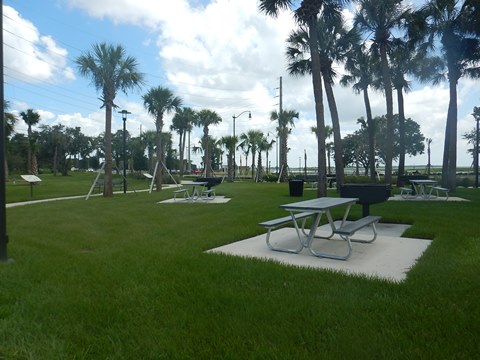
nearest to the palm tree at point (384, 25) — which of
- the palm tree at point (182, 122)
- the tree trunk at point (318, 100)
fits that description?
the tree trunk at point (318, 100)

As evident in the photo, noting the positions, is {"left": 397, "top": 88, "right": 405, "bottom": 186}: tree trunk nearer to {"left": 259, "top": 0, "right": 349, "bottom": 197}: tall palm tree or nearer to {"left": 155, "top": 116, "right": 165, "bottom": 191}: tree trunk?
{"left": 259, "top": 0, "right": 349, "bottom": 197}: tall palm tree

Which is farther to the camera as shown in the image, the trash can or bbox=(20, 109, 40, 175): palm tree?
bbox=(20, 109, 40, 175): palm tree

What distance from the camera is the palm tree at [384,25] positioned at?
1817 centimetres

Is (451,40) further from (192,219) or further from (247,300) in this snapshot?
(247,300)

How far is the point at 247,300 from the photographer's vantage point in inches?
140

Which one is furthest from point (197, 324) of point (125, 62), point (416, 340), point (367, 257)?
point (125, 62)

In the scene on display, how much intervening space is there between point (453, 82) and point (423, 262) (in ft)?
53.0

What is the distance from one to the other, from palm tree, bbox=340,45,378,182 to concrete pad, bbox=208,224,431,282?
15.3 metres

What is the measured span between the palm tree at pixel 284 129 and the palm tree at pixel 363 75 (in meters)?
10.9

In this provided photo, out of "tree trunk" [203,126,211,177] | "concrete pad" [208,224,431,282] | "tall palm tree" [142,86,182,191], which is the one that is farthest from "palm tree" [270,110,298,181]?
"concrete pad" [208,224,431,282]

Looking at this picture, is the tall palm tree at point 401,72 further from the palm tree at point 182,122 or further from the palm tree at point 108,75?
the palm tree at point 182,122

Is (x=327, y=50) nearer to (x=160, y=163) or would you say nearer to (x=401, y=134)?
(x=401, y=134)

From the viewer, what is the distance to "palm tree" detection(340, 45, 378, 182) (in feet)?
66.3

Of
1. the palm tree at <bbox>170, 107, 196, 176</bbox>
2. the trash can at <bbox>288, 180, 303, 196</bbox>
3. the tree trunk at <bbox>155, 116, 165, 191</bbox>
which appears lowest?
the trash can at <bbox>288, 180, 303, 196</bbox>
